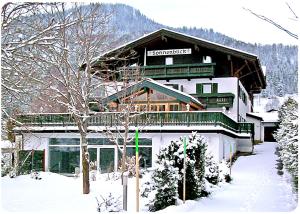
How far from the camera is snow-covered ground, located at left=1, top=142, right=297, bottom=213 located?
466 inches

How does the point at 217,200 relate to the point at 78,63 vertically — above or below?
below

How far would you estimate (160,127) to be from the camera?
22125mm

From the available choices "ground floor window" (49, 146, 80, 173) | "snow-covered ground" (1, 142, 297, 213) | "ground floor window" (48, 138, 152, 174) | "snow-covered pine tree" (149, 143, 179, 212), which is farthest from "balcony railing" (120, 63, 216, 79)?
"snow-covered pine tree" (149, 143, 179, 212)

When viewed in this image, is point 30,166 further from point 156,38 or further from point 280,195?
point 280,195

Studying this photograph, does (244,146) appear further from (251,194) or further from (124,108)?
(251,194)

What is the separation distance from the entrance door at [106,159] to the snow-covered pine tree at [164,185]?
11.8 metres

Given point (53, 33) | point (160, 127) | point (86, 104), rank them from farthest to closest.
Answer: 1. point (160, 127)
2. point (86, 104)
3. point (53, 33)

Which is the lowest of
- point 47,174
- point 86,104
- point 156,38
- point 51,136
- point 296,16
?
point 47,174

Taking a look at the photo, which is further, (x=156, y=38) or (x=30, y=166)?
(x=156, y=38)

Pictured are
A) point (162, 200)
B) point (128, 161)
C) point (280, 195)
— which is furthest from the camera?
point (128, 161)

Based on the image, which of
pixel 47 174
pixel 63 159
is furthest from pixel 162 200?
pixel 63 159

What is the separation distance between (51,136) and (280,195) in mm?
13954

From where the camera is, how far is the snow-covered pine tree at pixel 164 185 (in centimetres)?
A: 1104

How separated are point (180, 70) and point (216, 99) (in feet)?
10.3
